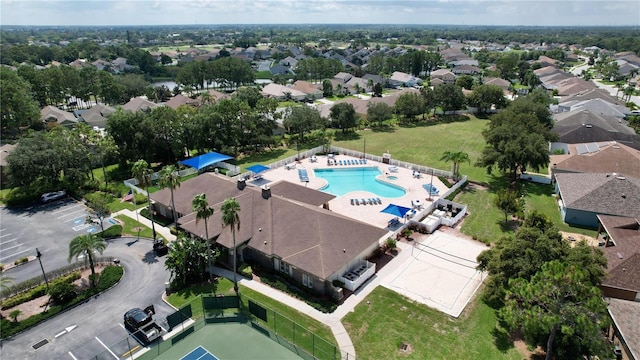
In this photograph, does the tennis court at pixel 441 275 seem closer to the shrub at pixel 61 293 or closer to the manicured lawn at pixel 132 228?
the shrub at pixel 61 293

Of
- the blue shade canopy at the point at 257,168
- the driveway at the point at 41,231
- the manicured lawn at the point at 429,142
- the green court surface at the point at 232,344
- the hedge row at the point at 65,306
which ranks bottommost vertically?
the green court surface at the point at 232,344

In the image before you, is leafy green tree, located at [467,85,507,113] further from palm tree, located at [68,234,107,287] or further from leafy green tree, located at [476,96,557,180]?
palm tree, located at [68,234,107,287]

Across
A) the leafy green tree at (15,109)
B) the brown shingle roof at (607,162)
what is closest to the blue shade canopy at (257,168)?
the brown shingle roof at (607,162)

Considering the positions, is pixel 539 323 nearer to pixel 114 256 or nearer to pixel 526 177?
pixel 114 256

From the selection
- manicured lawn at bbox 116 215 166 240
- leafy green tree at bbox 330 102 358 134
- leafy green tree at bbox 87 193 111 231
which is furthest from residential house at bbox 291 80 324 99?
leafy green tree at bbox 87 193 111 231

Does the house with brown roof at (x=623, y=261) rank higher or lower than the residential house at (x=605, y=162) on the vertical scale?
lower

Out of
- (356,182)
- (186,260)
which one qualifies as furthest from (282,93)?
(186,260)

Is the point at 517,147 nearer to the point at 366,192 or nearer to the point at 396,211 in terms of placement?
the point at 396,211
